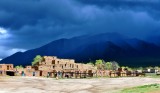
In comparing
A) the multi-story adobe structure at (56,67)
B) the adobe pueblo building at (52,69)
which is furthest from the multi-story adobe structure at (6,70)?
the multi-story adobe structure at (56,67)

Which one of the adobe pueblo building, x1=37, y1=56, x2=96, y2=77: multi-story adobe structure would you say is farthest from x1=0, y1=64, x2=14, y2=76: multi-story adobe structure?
x1=37, y1=56, x2=96, y2=77: multi-story adobe structure

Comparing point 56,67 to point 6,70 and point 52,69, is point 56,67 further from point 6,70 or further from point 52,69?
point 6,70

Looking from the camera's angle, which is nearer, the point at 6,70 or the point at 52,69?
the point at 6,70

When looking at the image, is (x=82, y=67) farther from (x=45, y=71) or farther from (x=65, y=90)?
(x=65, y=90)

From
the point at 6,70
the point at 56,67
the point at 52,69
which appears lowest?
the point at 6,70

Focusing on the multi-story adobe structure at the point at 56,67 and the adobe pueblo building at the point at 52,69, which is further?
the multi-story adobe structure at the point at 56,67

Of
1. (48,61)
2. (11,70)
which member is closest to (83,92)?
(11,70)

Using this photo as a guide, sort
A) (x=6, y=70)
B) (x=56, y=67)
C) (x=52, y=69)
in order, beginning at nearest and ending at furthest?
1. (x=6, y=70)
2. (x=52, y=69)
3. (x=56, y=67)

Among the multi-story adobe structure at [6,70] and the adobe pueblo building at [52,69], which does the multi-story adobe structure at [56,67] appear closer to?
the adobe pueblo building at [52,69]

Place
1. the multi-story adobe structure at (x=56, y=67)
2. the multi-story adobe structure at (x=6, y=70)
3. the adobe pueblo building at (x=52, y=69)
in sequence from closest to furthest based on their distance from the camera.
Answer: the multi-story adobe structure at (x=6, y=70) → the adobe pueblo building at (x=52, y=69) → the multi-story adobe structure at (x=56, y=67)

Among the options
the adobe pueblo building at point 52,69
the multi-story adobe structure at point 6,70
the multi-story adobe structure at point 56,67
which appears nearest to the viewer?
the multi-story adobe structure at point 6,70

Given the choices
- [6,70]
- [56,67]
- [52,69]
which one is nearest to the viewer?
[6,70]

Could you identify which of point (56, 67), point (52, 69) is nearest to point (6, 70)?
point (52, 69)

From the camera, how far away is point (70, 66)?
141875mm
